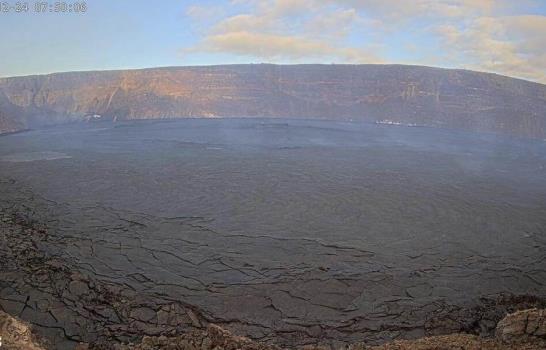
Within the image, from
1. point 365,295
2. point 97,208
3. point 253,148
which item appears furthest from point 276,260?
point 253,148

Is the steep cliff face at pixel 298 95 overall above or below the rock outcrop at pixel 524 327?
above

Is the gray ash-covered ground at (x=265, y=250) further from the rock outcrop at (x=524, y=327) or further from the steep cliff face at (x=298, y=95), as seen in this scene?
the steep cliff face at (x=298, y=95)

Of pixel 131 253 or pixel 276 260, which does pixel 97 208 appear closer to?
pixel 131 253

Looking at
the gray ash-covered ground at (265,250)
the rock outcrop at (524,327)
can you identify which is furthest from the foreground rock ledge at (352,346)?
the gray ash-covered ground at (265,250)

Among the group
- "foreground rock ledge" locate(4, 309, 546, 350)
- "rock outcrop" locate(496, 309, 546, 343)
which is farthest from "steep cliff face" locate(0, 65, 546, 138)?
"rock outcrop" locate(496, 309, 546, 343)

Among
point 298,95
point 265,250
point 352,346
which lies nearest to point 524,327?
point 352,346

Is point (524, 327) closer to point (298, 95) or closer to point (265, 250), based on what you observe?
→ point (265, 250)
